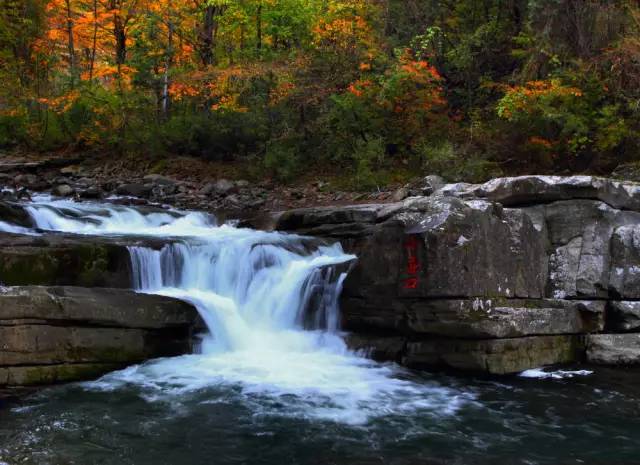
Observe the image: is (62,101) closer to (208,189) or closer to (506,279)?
(208,189)

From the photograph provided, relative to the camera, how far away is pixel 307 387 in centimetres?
764

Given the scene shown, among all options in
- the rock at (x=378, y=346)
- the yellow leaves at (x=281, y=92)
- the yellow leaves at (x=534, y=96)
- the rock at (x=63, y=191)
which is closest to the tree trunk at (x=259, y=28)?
the yellow leaves at (x=281, y=92)

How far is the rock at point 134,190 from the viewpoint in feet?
58.7

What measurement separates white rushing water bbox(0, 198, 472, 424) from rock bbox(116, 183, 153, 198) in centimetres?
549

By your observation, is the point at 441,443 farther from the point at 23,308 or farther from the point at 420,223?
the point at 23,308

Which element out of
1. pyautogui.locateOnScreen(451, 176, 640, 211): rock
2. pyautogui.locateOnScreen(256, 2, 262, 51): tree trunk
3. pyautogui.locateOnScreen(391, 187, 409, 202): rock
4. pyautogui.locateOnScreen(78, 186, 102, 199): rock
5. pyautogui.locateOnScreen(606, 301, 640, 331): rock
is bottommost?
pyautogui.locateOnScreen(606, 301, 640, 331): rock

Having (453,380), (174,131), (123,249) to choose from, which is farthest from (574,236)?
(174,131)

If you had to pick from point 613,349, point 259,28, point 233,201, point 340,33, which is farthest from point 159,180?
point 613,349

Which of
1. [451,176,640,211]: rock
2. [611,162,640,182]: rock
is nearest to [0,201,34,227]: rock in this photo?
[451,176,640,211]: rock

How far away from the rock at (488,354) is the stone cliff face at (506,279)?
15 mm

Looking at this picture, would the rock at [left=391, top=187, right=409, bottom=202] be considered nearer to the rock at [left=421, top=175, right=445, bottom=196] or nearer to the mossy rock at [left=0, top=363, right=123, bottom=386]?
the rock at [left=421, top=175, right=445, bottom=196]

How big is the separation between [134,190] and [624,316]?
44.8 feet

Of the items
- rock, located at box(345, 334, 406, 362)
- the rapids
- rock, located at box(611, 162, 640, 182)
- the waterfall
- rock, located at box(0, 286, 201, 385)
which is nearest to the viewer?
the rapids

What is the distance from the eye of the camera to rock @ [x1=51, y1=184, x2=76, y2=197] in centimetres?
1708
